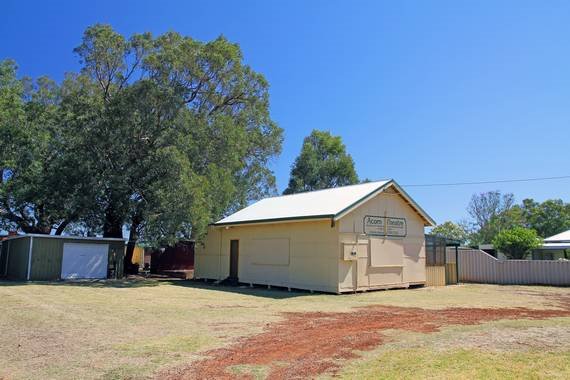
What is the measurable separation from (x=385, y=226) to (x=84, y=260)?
1519 centimetres

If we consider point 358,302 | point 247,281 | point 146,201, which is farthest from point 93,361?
point 146,201

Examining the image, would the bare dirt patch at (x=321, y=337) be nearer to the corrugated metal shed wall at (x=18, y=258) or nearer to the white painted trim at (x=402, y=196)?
the white painted trim at (x=402, y=196)

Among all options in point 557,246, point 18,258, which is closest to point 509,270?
Result: point 557,246

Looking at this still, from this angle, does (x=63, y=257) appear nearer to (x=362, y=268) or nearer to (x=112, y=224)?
(x=112, y=224)

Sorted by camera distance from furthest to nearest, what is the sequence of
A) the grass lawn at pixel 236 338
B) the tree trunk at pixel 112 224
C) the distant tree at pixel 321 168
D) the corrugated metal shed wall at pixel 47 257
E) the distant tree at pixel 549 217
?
1. the distant tree at pixel 549 217
2. the distant tree at pixel 321 168
3. the tree trunk at pixel 112 224
4. the corrugated metal shed wall at pixel 47 257
5. the grass lawn at pixel 236 338

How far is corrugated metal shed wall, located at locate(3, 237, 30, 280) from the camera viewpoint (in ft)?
75.8

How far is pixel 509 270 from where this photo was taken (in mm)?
26047

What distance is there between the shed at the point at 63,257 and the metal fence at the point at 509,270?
19432 millimetres

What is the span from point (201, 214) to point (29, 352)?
1522 centimetres

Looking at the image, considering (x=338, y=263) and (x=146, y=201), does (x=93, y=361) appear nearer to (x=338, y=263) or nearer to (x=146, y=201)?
(x=338, y=263)

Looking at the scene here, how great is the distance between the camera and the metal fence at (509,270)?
24.8m

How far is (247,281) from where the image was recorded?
72.2ft

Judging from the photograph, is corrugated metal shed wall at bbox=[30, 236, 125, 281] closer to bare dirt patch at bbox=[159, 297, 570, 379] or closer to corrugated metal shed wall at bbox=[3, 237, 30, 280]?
corrugated metal shed wall at bbox=[3, 237, 30, 280]

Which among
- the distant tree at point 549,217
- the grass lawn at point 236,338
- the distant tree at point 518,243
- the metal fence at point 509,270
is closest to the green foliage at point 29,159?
the grass lawn at point 236,338
